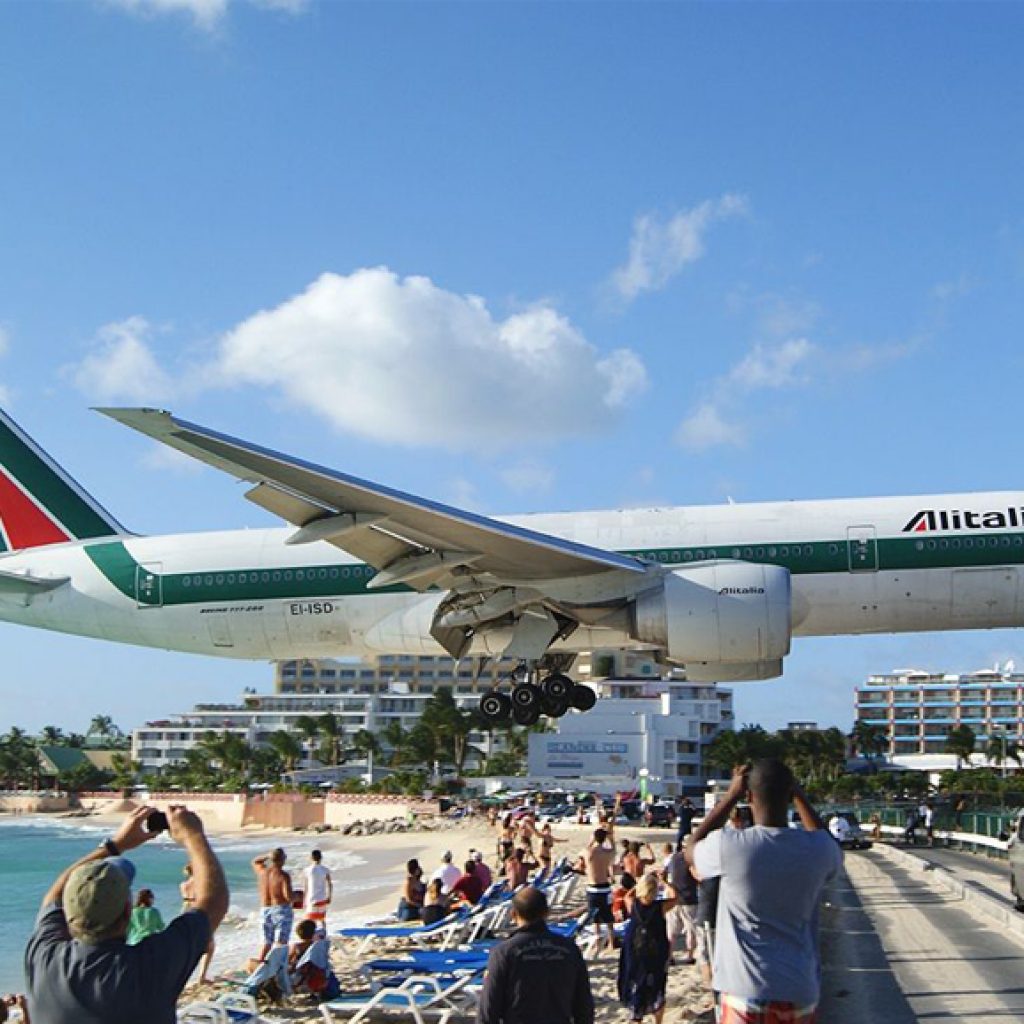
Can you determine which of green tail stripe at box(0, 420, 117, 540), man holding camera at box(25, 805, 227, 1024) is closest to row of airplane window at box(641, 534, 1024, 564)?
green tail stripe at box(0, 420, 117, 540)

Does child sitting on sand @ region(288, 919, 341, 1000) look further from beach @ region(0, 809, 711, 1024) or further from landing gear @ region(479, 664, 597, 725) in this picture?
landing gear @ region(479, 664, 597, 725)

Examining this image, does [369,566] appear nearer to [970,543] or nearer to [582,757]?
[970,543]

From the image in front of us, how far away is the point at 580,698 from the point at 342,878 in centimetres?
3216

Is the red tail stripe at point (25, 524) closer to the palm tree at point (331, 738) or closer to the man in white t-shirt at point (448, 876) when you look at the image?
the man in white t-shirt at point (448, 876)

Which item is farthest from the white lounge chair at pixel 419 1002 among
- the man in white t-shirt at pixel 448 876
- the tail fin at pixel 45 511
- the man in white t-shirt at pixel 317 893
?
the tail fin at pixel 45 511

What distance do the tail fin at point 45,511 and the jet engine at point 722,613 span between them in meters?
13.8

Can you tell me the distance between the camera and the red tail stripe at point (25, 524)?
98.7 ft

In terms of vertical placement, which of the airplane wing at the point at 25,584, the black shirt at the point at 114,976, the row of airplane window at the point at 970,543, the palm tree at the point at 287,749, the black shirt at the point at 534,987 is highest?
the row of airplane window at the point at 970,543

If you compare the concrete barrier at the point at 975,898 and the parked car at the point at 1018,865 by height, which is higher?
the parked car at the point at 1018,865

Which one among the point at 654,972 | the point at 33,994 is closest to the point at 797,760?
the point at 654,972

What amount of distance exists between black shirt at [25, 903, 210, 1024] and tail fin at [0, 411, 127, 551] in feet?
85.3

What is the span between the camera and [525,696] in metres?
25.9

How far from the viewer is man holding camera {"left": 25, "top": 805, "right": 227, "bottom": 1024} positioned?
4.63 meters

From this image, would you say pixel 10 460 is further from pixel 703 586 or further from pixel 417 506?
pixel 703 586
